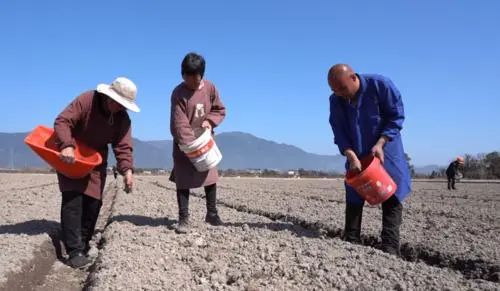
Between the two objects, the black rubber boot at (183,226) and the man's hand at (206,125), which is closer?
the black rubber boot at (183,226)

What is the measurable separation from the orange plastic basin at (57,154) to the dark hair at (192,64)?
3.55ft

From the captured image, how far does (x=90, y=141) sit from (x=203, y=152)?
1.00 m

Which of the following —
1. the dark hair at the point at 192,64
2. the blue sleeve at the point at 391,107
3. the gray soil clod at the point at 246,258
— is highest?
the dark hair at the point at 192,64

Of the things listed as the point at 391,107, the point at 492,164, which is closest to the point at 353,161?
the point at 391,107

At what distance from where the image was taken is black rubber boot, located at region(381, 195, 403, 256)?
4.65 metres

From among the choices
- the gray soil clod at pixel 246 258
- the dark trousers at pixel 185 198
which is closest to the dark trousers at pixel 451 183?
the gray soil clod at pixel 246 258

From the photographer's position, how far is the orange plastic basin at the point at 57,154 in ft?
14.4

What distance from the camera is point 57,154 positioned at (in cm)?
435

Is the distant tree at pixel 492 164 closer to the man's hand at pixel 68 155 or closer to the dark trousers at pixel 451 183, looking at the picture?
the dark trousers at pixel 451 183

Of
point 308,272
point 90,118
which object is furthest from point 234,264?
point 90,118

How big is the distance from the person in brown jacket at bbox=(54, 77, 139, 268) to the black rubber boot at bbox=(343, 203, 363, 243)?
1956mm

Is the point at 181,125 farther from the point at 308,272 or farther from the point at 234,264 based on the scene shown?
the point at 308,272

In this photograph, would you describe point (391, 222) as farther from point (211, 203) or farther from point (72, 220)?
point (72, 220)

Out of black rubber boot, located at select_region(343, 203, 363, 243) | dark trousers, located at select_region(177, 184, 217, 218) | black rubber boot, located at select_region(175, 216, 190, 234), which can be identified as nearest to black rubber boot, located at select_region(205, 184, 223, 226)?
dark trousers, located at select_region(177, 184, 217, 218)
